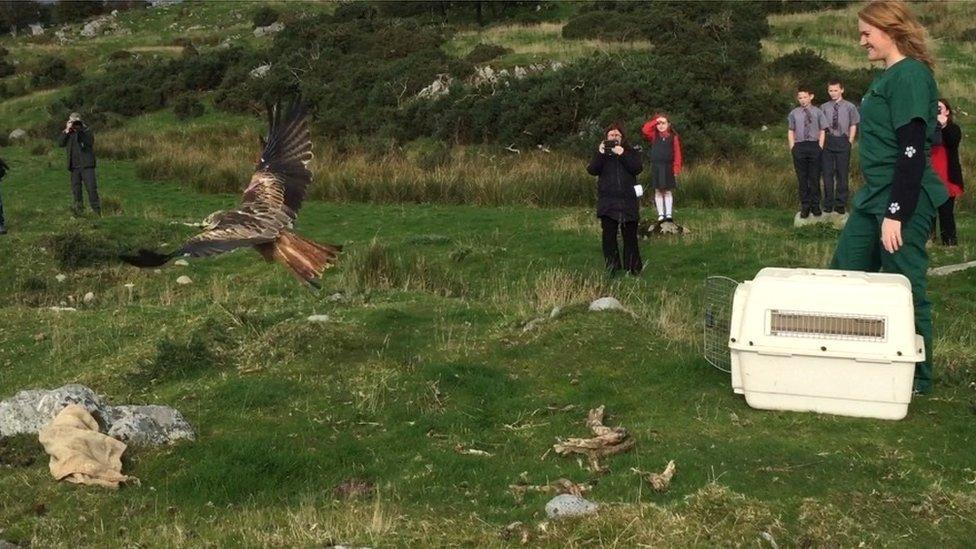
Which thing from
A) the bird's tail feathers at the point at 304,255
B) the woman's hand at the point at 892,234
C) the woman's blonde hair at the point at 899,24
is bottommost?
the bird's tail feathers at the point at 304,255

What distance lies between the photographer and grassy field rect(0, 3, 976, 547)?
530 centimetres

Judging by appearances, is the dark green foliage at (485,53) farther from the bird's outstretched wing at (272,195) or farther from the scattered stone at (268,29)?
the bird's outstretched wing at (272,195)

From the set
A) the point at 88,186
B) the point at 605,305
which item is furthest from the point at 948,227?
the point at 88,186

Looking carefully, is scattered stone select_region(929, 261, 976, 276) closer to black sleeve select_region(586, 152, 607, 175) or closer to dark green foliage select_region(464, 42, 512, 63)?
black sleeve select_region(586, 152, 607, 175)

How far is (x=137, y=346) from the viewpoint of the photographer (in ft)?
31.1

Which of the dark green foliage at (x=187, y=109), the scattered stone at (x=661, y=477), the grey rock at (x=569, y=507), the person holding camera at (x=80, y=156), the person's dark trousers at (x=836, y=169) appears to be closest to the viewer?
the grey rock at (x=569, y=507)

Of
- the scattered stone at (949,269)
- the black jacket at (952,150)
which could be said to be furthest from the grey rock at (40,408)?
the scattered stone at (949,269)

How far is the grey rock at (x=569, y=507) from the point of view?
17.1ft

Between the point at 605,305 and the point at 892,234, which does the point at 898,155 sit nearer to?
the point at 892,234

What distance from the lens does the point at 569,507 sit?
529 cm

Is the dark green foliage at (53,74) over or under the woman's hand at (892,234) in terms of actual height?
under

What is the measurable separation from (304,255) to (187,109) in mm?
30064

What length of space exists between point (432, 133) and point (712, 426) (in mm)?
24143

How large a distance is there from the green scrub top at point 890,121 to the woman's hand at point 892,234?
0.16 metres
